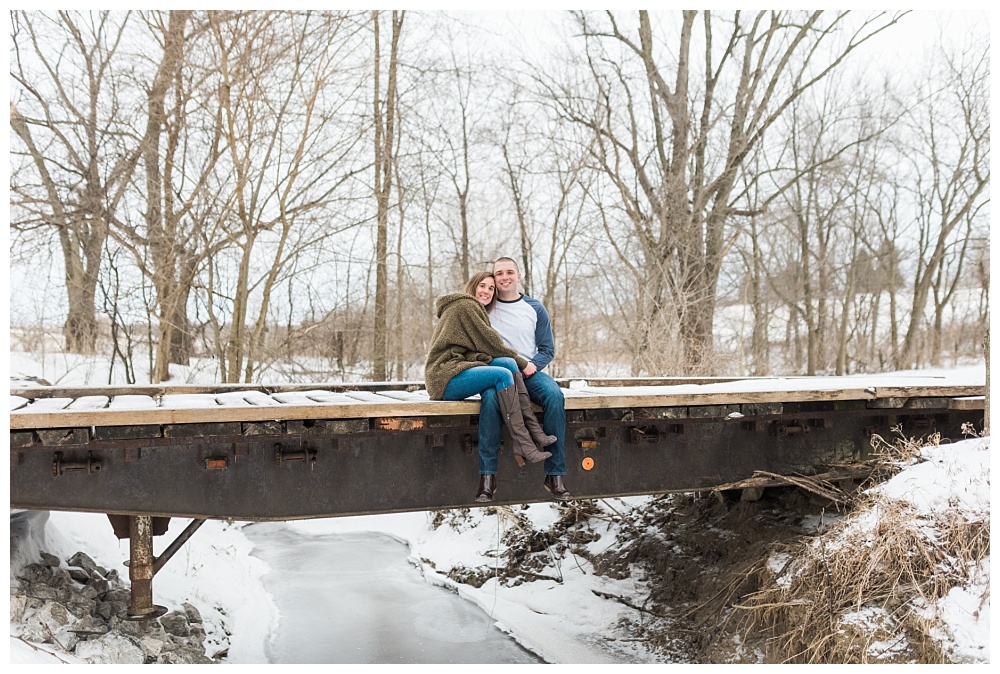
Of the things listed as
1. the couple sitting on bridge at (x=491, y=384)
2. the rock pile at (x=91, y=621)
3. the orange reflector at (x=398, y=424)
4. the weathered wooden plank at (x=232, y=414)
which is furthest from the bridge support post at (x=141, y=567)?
the couple sitting on bridge at (x=491, y=384)

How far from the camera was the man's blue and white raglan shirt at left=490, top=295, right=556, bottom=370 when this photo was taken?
601cm

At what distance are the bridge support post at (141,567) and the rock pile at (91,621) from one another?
1.02 feet

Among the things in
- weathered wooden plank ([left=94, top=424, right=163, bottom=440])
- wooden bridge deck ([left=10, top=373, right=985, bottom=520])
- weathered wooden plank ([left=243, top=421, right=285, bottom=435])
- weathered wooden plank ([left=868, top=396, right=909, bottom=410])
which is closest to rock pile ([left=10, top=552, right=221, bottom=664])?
wooden bridge deck ([left=10, top=373, right=985, bottom=520])

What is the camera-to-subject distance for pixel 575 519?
37.4ft

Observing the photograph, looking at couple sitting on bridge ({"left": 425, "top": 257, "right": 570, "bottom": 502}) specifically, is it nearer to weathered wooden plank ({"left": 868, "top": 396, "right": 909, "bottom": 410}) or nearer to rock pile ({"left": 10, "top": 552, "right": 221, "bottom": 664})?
weathered wooden plank ({"left": 868, "top": 396, "right": 909, "bottom": 410})

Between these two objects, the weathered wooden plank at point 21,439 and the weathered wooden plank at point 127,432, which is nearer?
the weathered wooden plank at point 21,439

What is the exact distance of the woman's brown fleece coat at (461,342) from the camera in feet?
18.1

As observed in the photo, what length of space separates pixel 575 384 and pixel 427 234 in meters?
9.11

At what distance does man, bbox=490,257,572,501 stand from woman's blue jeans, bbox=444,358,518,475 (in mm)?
297

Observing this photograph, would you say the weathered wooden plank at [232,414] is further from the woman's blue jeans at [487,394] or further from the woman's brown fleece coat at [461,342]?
the woman's brown fleece coat at [461,342]

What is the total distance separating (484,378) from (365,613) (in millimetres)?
5456

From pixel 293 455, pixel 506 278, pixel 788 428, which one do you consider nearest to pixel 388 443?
pixel 293 455

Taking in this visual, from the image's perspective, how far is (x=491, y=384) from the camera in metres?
5.30

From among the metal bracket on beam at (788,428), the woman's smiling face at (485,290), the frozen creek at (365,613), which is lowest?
the frozen creek at (365,613)
